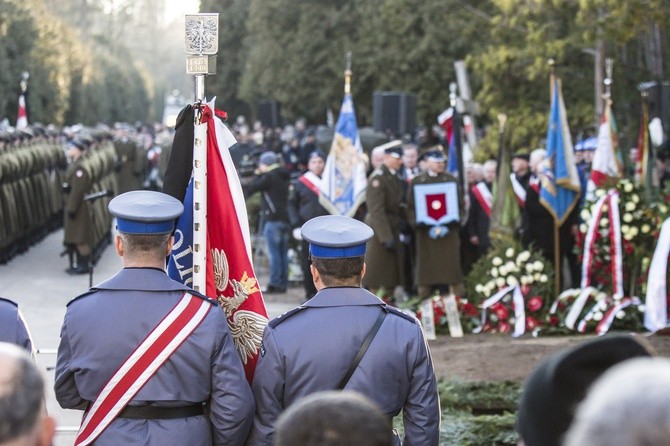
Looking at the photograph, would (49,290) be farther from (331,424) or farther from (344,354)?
(331,424)

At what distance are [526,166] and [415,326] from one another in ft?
30.9

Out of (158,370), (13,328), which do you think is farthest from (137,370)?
(13,328)

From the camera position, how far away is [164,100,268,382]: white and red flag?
17.3 ft

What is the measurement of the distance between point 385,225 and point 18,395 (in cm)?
1070

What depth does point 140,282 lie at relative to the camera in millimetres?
4480

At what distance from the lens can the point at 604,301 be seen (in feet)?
37.6

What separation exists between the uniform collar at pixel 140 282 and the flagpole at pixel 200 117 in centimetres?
75

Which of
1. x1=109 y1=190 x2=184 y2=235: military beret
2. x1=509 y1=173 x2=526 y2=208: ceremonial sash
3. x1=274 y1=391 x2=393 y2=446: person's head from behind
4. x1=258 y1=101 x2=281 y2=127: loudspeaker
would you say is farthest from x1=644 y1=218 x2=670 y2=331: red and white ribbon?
x1=258 y1=101 x2=281 y2=127: loudspeaker

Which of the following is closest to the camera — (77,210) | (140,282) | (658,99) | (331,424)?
(331,424)

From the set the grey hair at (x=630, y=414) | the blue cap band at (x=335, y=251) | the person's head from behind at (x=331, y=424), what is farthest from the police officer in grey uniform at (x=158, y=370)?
the grey hair at (x=630, y=414)

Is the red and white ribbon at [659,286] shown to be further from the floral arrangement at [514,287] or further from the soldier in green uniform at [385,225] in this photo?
the soldier in green uniform at [385,225]

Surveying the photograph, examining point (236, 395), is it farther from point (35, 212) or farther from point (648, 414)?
point (35, 212)

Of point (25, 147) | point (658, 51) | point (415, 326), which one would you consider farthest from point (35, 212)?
point (415, 326)

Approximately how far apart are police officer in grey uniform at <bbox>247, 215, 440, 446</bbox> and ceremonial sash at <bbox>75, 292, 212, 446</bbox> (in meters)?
0.35
